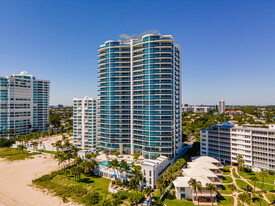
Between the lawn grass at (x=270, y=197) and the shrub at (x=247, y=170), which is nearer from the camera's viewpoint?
the lawn grass at (x=270, y=197)

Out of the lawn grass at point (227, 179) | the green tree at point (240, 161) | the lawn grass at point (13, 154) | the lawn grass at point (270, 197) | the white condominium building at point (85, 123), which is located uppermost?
the white condominium building at point (85, 123)

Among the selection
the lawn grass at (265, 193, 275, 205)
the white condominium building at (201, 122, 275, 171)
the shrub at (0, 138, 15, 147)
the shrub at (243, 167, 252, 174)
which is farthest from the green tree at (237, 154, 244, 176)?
the shrub at (0, 138, 15, 147)

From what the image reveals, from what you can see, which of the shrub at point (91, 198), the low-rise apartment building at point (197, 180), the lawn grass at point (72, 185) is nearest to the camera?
the shrub at point (91, 198)

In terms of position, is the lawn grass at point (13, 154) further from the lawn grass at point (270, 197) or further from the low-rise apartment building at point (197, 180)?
the lawn grass at point (270, 197)

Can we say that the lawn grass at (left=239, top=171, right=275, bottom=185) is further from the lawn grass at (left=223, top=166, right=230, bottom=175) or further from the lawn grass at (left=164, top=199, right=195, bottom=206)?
the lawn grass at (left=164, top=199, right=195, bottom=206)

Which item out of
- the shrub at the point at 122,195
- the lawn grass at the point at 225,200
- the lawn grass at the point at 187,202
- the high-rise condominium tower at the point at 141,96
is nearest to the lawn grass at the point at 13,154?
the high-rise condominium tower at the point at 141,96

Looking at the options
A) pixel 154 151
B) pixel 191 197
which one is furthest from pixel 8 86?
pixel 191 197
